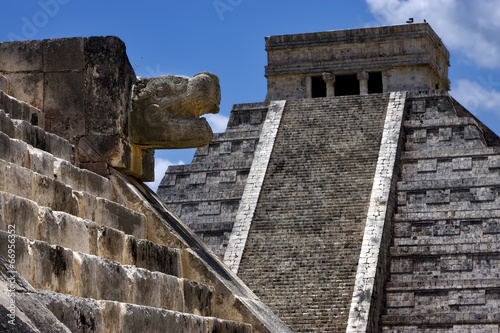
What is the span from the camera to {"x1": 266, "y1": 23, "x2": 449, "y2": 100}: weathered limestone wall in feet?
91.8

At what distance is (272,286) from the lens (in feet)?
70.5

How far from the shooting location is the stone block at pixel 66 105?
27.2 ft

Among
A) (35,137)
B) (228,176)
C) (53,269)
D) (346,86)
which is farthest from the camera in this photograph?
(346,86)

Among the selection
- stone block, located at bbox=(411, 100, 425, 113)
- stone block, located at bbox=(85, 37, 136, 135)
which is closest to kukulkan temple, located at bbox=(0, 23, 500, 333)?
stone block, located at bbox=(85, 37, 136, 135)

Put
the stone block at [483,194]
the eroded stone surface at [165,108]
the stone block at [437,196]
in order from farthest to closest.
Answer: the stone block at [437,196] < the stone block at [483,194] < the eroded stone surface at [165,108]

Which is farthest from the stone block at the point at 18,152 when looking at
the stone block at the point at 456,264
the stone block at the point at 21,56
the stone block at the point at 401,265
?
the stone block at the point at 456,264

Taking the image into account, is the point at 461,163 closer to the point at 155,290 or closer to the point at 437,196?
the point at 437,196

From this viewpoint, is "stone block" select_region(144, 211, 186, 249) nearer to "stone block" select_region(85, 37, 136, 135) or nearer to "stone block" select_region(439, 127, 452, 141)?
"stone block" select_region(85, 37, 136, 135)

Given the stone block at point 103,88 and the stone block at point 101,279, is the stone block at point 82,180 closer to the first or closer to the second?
the stone block at point 103,88

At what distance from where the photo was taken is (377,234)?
22.3 m

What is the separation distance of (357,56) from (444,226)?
644cm

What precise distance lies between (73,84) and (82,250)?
80.3 inches

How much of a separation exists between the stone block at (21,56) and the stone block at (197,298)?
194cm

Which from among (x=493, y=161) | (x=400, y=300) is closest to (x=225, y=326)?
(x=400, y=300)
